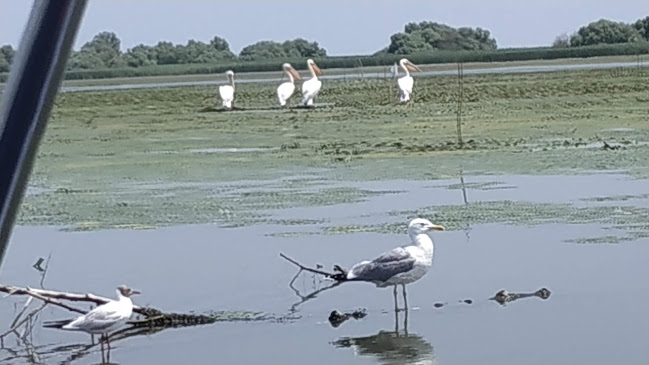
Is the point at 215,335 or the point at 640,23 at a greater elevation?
the point at 640,23

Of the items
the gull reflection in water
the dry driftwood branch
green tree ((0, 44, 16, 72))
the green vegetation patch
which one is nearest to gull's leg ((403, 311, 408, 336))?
the gull reflection in water

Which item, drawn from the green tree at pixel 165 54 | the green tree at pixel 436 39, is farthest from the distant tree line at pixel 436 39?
the green tree at pixel 165 54

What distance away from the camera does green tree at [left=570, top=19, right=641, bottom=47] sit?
11984 millimetres

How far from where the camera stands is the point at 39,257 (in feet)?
18.5

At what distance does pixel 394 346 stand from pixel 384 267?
0.61 meters

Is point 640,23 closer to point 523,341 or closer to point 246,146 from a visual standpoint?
point 246,146

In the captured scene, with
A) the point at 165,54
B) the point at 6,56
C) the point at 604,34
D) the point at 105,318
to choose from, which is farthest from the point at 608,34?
the point at 6,56

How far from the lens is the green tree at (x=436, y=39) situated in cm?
1121

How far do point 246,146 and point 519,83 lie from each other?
598cm

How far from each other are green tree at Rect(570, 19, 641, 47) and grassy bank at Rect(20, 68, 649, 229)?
0.51 m

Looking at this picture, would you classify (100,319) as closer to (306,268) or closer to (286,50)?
(306,268)

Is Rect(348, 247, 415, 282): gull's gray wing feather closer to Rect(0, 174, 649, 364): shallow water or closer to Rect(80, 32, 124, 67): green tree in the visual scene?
Rect(0, 174, 649, 364): shallow water

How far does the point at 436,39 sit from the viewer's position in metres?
11.2

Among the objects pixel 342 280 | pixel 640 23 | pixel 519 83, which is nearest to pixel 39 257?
pixel 342 280
